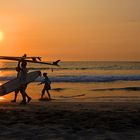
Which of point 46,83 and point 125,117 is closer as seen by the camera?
point 125,117

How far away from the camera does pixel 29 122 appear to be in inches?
375

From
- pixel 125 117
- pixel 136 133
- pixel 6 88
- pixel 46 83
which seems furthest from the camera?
pixel 46 83

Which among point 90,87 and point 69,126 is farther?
point 90,87

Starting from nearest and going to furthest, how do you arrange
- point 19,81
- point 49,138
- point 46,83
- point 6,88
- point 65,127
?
1. point 49,138
2. point 65,127
3. point 19,81
4. point 6,88
5. point 46,83

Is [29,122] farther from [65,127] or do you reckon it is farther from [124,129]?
[124,129]

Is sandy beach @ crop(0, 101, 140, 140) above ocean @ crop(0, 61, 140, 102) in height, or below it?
below

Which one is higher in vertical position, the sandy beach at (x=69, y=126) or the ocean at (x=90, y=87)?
the ocean at (x=90, y=87)

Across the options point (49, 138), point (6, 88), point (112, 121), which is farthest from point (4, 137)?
point (6, 88)

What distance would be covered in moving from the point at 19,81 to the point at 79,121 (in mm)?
6560

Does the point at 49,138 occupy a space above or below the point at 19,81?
below

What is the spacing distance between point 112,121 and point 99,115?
1190mm

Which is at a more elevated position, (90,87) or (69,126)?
(90,87)

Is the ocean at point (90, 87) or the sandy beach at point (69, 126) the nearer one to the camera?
the sandy beach at point (69, 126)

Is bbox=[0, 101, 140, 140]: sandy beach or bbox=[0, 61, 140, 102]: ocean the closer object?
bbox=[0, 101, 140, 140]: sandy beach
